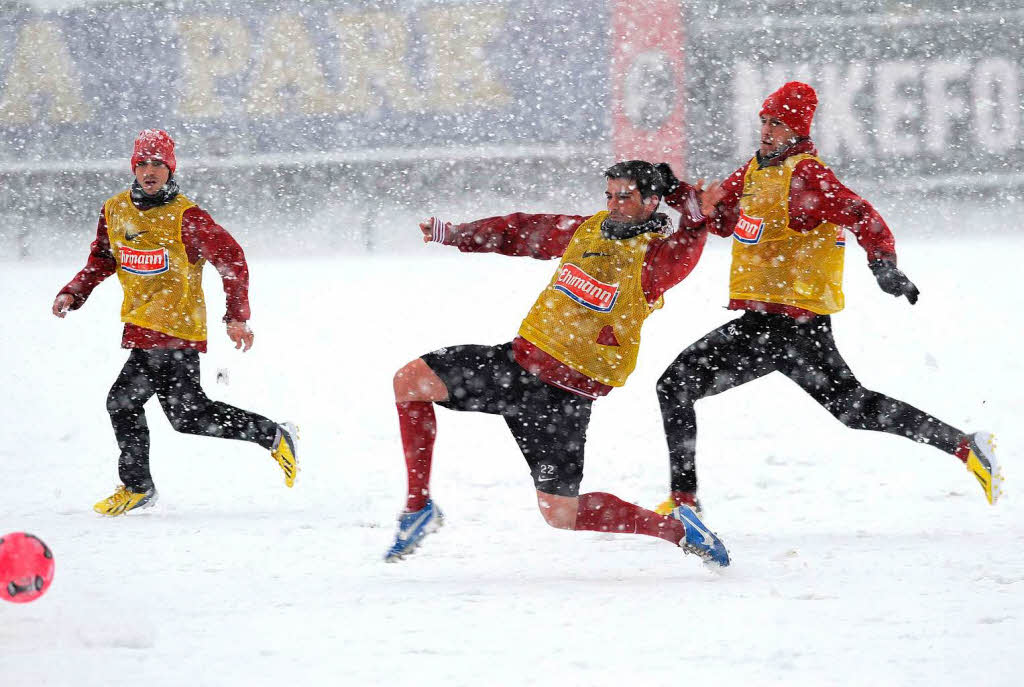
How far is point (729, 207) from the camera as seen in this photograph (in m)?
4.33

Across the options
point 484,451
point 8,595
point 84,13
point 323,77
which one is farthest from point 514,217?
point 84,13

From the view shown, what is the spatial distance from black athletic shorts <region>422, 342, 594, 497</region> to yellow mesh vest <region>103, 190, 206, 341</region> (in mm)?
1572

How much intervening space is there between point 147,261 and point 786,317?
2512 mm

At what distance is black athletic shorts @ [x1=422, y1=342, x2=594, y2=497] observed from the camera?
3627mm

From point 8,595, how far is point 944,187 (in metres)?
8.43

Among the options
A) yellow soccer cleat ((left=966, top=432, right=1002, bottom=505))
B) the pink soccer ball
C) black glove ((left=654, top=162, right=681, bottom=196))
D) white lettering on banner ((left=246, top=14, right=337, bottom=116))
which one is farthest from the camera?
white lettering on banner ((left=246, top=14, right=337, bottom=116))

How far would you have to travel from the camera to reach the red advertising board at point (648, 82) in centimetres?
980

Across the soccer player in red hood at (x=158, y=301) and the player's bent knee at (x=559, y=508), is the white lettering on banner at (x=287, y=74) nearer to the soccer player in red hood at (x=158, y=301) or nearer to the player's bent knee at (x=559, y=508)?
the soccer player in red hood at (x=158, y=301)

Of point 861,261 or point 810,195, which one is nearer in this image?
point 810,195

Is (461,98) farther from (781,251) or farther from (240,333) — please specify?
(781,251)

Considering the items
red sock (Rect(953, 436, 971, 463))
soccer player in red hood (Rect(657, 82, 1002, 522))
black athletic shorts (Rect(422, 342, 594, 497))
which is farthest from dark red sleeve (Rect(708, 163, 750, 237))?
red sock (Rect(953, 436, 971, 463))

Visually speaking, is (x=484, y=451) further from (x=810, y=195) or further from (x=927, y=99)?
(x=927, y=99)

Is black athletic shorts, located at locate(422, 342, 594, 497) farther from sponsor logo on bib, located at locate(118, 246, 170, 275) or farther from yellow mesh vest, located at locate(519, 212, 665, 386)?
sponsor logo on bib, located at locate(118, 246, 170, 275)

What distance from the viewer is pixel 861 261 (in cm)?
1059
